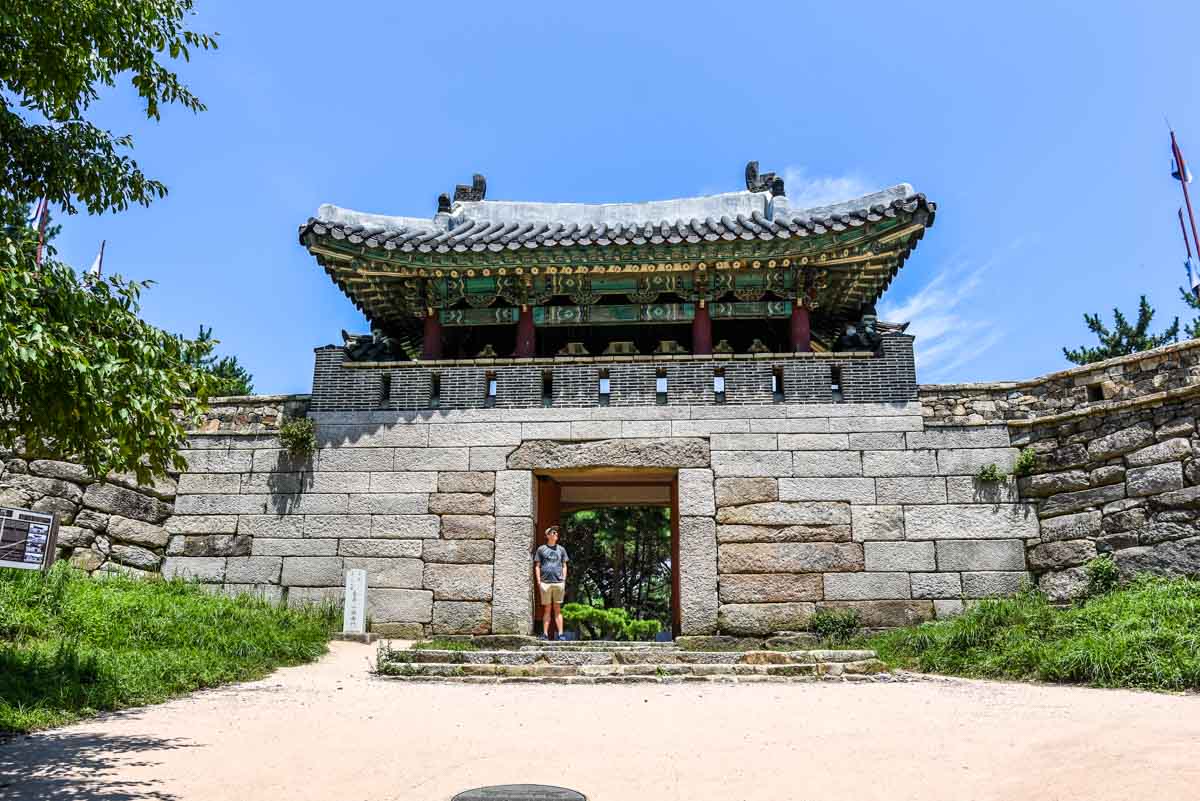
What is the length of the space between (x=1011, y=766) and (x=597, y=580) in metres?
20.1

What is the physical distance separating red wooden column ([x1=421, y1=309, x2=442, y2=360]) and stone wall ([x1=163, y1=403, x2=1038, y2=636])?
1355mm

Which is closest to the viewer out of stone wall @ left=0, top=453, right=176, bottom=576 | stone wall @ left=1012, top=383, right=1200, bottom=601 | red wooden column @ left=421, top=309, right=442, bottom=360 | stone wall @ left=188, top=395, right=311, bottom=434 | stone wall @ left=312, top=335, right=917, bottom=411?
stone wall @ left=1012, top=383, right=1200, bottom=601

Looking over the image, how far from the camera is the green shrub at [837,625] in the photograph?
31.6 ft

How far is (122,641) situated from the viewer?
7527 mm

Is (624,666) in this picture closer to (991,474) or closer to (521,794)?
(521,794)

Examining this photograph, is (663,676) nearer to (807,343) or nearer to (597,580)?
(807,343)

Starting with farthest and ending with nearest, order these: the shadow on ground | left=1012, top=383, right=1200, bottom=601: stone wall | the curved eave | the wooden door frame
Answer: the curved eave
the wooden door frame
left=1012, top=383, right=1200, bottom=601: stone wall
the shadow on ground

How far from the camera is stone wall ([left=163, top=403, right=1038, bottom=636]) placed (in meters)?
9.93

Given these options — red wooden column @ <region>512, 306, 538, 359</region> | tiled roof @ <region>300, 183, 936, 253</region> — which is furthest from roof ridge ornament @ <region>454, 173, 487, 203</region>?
red wooden column @ <region>512, 306, 538, 359</region>

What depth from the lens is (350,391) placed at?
11.3 m

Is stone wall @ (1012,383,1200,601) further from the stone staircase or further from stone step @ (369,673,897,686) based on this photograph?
stone step @ (369,673,897,686)

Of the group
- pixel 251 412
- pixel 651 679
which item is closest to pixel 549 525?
pixel 651 679

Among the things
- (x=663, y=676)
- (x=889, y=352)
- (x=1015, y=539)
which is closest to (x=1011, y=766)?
(x=663, y=676)

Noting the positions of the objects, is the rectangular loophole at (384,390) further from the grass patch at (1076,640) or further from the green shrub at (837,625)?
the grass patch at (1076,640)
